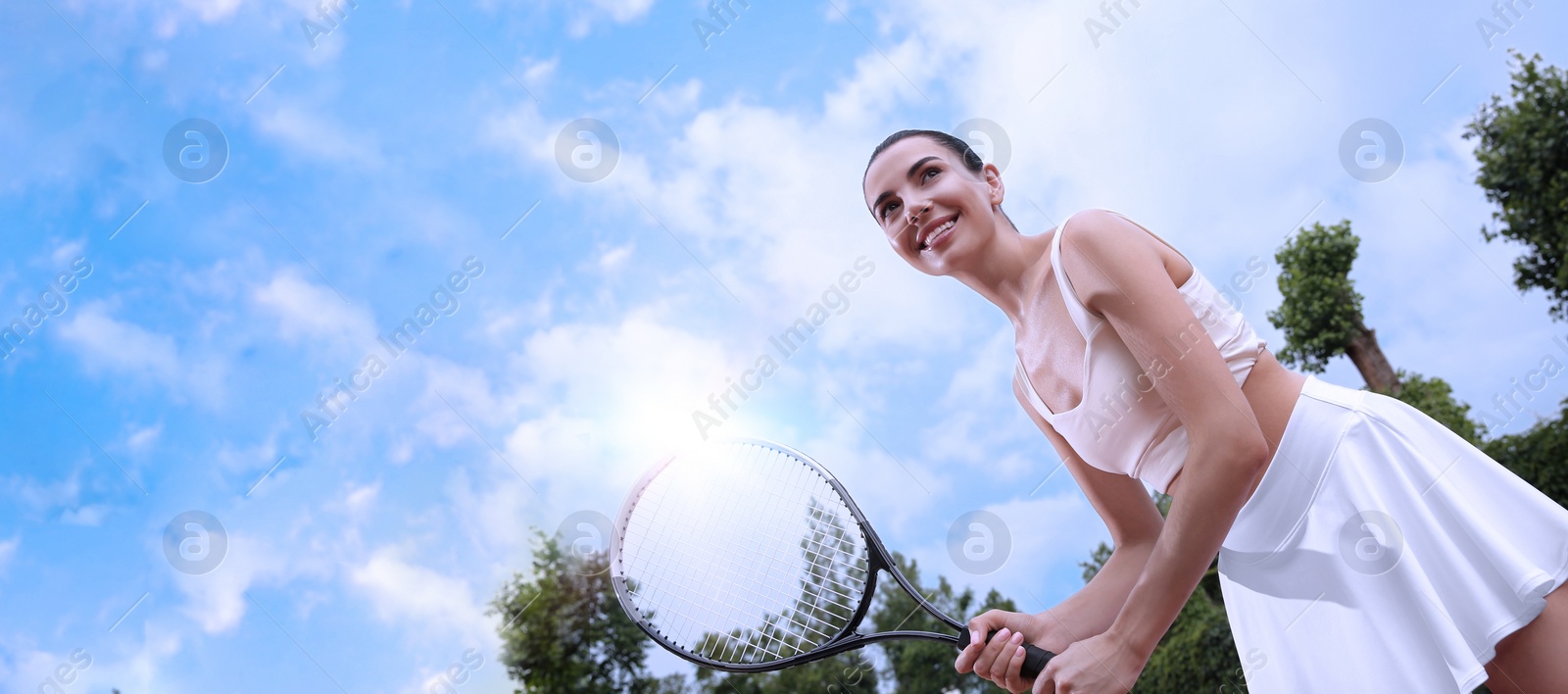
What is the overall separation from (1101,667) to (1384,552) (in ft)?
2.33

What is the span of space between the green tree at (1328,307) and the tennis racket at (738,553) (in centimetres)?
2297

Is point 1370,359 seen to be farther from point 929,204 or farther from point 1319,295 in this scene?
point 929,204

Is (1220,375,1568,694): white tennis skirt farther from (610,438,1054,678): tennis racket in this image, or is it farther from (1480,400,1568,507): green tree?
(1480,400,1568,507): green tree

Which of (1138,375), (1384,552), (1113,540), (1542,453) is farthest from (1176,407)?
(1542,453)

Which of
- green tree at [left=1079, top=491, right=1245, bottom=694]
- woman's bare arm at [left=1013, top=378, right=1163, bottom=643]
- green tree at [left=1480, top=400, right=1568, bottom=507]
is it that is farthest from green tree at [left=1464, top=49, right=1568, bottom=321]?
woman's bare arm at [left=1013, top=378, right=1163, bottom=643]

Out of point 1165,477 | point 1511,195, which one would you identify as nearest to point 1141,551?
point 1165,477

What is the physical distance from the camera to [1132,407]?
246 cm

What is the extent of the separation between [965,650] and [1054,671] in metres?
0.44

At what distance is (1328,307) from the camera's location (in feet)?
74.7

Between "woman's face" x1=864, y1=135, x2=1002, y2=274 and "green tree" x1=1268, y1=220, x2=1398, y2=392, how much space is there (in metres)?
23.5

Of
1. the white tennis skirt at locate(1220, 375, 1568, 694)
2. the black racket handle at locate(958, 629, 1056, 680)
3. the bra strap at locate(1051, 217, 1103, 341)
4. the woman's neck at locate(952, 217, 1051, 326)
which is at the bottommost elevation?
the white tennis skirt at locate(1220, 375, 1568, 694)

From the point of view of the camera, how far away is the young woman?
1.96 m

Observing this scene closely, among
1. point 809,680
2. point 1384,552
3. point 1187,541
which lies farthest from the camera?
point 809,680

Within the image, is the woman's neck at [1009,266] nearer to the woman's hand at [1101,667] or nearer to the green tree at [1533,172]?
the woman's hand at [1101,667]
